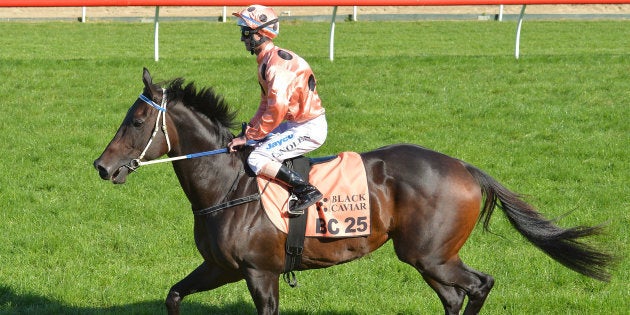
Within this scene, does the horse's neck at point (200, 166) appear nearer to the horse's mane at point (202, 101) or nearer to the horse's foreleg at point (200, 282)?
A: the horse's mane at point (202, 101)

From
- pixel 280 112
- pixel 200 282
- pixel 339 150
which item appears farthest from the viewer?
pixel 339 150

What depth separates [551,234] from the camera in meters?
5.99

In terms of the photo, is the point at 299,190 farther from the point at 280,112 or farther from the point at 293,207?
the point at 280,112

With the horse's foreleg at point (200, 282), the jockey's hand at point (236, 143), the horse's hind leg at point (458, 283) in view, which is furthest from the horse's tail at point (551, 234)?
the horse's foreleg at point (200, 282)

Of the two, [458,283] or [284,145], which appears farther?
[458,283]

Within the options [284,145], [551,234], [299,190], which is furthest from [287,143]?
[551,234]

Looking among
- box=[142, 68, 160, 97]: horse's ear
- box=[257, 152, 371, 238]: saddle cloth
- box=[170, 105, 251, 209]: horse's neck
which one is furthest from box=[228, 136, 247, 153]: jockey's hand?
box=[142, 68, 160, 97]: horse's ear

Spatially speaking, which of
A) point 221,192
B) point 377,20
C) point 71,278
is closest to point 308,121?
point 221,192

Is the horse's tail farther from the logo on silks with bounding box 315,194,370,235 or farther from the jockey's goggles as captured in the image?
the jockey's goggles

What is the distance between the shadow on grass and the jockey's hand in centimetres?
148

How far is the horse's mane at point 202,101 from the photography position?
566 centimetres

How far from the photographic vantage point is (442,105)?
11.8 meters

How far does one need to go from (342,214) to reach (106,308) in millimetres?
2057

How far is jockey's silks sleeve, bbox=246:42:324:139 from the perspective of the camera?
17.6 feet
